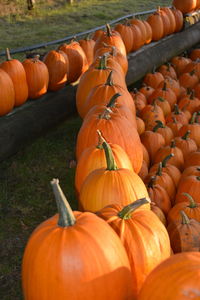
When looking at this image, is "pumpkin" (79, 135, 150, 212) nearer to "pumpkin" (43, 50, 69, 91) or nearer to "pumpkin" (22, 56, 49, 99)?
"pumpkin" (22, 56, 49, 99)

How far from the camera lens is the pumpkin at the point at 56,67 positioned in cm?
423

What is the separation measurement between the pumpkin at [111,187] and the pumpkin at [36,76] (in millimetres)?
2322

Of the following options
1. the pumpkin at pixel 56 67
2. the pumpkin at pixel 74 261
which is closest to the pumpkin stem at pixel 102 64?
the pumpkin at pixel 56 67

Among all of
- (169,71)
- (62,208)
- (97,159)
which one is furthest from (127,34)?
(62,208)

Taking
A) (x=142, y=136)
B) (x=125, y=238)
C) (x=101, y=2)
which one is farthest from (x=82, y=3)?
(x=125, y=238)

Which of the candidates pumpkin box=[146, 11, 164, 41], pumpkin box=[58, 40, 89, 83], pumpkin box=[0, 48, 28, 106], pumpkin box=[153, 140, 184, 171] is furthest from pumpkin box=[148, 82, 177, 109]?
pumpkin box=[146, 11, 164, 41]

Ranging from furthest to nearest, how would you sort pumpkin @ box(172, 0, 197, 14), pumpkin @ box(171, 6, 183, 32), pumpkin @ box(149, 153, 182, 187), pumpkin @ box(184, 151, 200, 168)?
1. pumpkin @ box(172, 0, 197, 14)
2. pumpkin @ box(171, 6, 183, 32)
3. pumpkin @ box(184, 151, 200, 168)
4. pumpkin @ box(149, 153, 182, 187)

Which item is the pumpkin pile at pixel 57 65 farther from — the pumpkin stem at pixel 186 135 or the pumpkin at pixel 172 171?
the pumpkin at pixel 172 171

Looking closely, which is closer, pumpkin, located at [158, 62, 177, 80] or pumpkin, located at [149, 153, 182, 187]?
pumpkin, located at [149, 153, 182, 187]

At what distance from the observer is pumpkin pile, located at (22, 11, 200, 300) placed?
50.1 inches

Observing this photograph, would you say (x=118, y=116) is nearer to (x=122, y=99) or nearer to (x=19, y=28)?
(x=122, y=99)

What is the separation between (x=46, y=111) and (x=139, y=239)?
2823 mm

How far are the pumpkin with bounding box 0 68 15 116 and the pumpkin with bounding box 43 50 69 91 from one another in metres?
0.70

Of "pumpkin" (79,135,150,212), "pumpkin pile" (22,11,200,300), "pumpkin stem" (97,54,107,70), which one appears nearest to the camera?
"pumpkin pile" (22,11,200,300)
